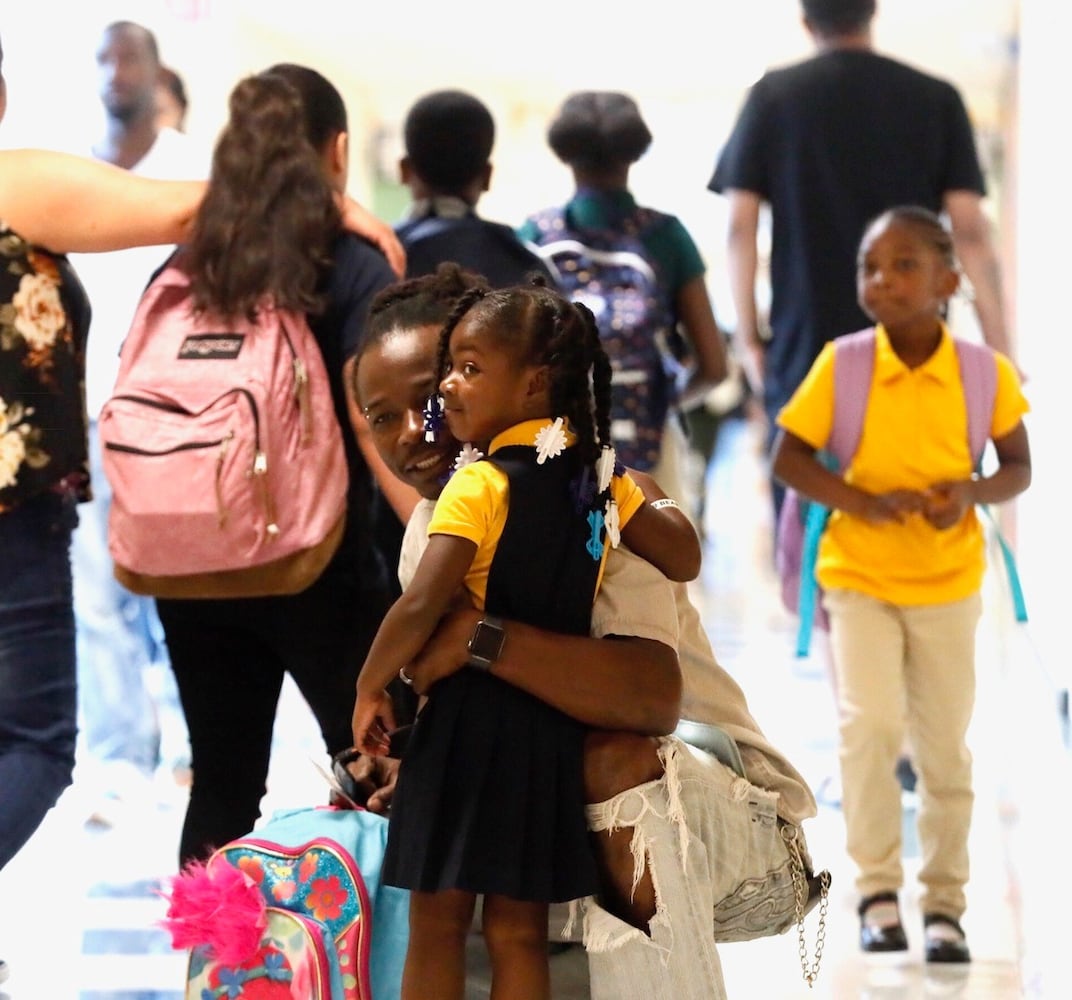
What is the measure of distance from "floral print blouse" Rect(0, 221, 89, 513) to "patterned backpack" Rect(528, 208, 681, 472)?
4.23ft

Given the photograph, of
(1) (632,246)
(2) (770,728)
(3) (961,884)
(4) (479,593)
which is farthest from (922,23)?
(4) (479,593)

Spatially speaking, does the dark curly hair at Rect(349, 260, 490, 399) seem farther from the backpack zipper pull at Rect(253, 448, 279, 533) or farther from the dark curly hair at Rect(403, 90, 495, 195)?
the dark curly hair at Rect(403, 90, 495, 195)

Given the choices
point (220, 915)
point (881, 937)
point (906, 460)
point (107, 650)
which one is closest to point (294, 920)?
point (220, 915)

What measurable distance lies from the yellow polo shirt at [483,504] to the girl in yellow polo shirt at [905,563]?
4.46ft

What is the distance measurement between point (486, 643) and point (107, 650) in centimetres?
277

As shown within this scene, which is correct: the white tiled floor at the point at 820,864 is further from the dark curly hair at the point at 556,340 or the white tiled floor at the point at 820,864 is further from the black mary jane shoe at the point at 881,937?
the dark curly hair at the point at 556,340

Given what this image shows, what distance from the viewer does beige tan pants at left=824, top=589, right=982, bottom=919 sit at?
329cm

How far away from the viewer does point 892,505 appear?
329 centimetres

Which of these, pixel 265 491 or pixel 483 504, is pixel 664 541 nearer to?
pixel 483 504

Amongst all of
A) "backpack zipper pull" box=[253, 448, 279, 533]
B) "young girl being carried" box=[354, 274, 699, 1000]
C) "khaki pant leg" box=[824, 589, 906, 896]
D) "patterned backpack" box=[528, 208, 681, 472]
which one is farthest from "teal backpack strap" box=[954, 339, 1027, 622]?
"young girl being carried" box=[354, 274, 699, 1000]

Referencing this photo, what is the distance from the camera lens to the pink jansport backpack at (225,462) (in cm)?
262

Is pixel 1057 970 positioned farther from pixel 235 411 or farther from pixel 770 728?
pixel 770 728

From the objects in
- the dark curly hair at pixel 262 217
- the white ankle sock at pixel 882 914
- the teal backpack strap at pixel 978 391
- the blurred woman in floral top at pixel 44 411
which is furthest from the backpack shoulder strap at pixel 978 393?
the dark curly hair at pixel 262 217

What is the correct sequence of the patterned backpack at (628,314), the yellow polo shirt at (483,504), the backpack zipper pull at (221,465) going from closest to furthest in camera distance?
the yellow polo shirt at (483,504)
the backpack zipper pull at (221,465)
the patterned backpack at (628,314)
